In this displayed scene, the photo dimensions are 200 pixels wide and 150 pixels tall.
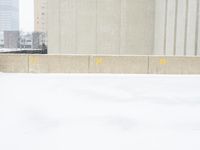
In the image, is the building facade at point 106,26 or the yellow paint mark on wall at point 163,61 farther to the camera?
the building facade at point 106,26

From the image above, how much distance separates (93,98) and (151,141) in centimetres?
436

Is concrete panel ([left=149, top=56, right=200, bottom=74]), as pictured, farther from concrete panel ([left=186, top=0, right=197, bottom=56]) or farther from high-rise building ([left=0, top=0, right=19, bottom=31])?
high-rise building ([left=0, top=0, right=19, bottom=31])

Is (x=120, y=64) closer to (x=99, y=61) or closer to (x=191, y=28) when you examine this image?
(x=99, y=61)

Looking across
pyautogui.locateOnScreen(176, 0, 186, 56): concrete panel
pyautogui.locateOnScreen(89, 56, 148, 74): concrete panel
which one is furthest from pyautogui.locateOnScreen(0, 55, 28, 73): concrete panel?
pyautogui.locateOnScreen(176, 0, 186, 56): concrete panel

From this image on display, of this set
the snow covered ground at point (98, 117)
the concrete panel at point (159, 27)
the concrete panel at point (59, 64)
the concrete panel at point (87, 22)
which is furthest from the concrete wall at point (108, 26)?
the snow covered ground at point (98, 117)

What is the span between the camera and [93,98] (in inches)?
380

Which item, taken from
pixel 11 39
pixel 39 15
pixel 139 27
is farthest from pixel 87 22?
pixel 39 15

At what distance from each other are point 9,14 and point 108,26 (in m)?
140

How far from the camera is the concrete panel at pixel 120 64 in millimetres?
16547

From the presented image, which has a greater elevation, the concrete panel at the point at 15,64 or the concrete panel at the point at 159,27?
the concrete panel at the point at 159,27

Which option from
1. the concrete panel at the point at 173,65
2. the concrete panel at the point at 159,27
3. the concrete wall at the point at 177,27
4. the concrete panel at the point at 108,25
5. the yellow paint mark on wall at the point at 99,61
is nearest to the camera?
the yellow paint mark on wall at the point at 99,61

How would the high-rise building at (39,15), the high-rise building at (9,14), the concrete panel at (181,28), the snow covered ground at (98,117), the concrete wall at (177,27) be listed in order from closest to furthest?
1. the snow covered ground at (98,117)
2. the concrete wall at (177,27)
3. the concrete panel at (181,28)
4. the high-rise building at (39,15)
5. the high-rise building at (9,14)

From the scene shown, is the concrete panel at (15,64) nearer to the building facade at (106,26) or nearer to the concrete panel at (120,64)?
the concrete panel at (120,64)

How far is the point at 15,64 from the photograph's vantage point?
16750 millimetres
